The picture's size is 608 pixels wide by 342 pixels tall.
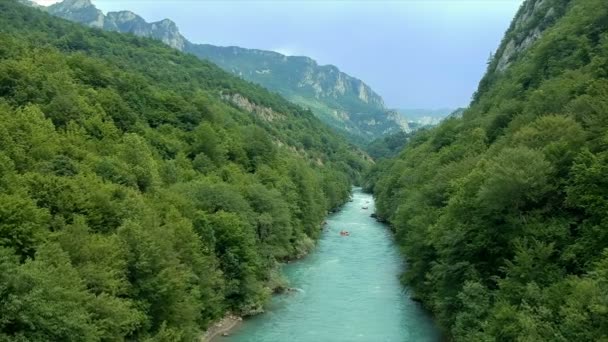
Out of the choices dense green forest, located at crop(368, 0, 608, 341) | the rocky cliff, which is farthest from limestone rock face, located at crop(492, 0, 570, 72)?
dense green forest, located at crop(368, 0, 608, 341)

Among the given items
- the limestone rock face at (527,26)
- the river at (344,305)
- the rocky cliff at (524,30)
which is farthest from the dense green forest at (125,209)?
the limestone rock face at (527,26)

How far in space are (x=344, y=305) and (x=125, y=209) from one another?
18798 mm

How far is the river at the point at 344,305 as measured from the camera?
3753 centimetres

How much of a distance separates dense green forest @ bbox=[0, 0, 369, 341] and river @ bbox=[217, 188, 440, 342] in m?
2.63

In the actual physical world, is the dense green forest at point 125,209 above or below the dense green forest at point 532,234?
below

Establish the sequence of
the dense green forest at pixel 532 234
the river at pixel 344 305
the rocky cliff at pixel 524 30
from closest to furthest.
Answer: the dense green forest at pixel 532 234 → the river at pixel 344 305 → the rocky cliff at pixel 524 30

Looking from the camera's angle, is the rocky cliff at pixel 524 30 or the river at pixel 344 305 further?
the rocky cliff at pixel 524 30

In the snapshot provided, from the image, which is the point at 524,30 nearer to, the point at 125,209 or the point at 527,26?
the point at 527,26

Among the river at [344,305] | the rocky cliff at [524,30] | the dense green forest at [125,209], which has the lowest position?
the river at [344,305]

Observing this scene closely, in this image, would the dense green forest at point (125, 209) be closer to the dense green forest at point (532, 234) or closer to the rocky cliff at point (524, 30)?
the dense green forest at point (532, 234)

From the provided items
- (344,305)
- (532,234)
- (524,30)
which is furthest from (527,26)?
(532,234)

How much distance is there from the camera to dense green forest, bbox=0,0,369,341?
25.4 m

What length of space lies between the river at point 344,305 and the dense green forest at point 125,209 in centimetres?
263

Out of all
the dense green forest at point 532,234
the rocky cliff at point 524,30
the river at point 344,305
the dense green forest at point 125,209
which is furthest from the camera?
the rocky cliff at point 524,30
